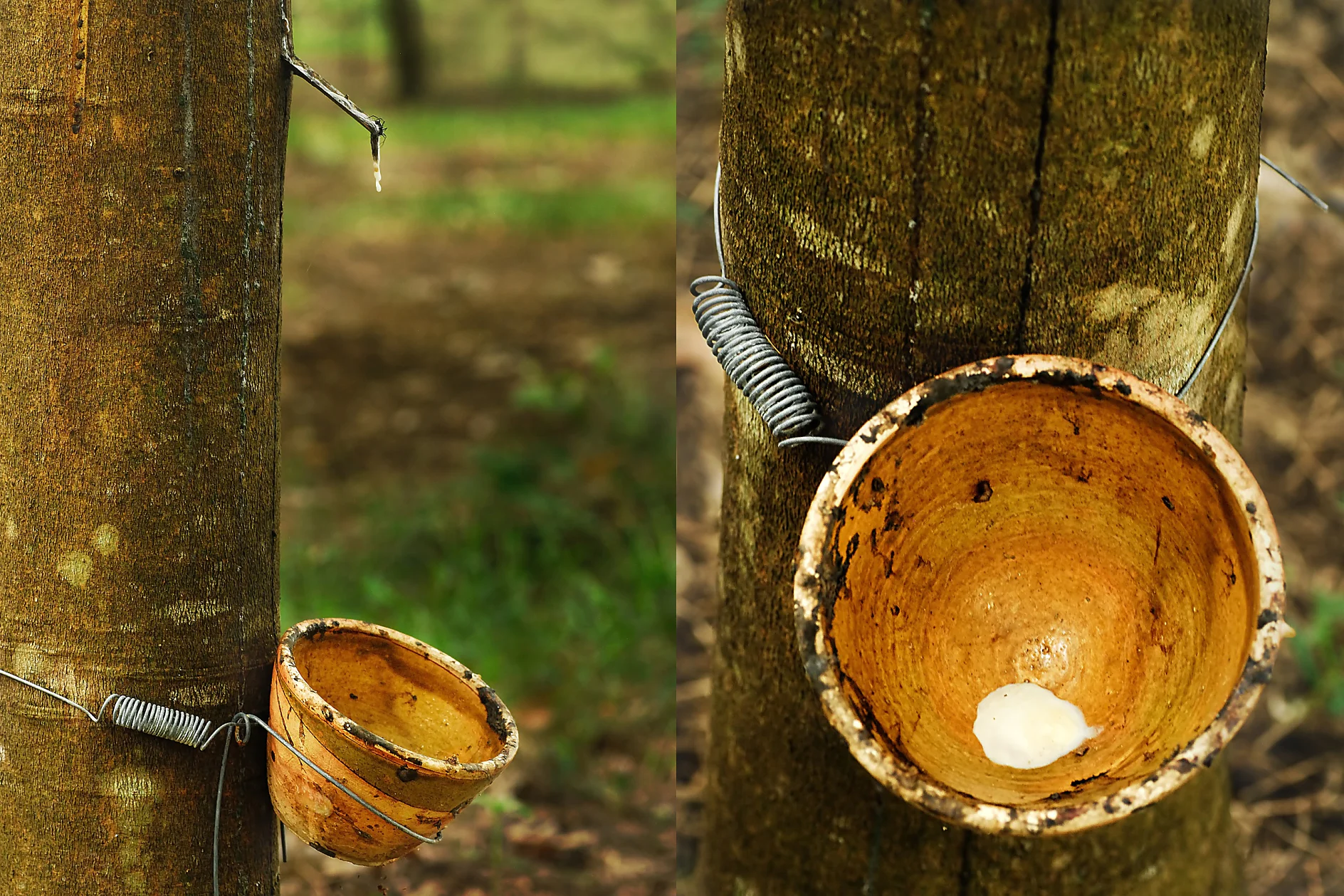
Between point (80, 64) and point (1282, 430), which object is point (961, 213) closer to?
point (80, 64)

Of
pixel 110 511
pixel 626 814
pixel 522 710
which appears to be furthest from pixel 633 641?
pixel 110 511

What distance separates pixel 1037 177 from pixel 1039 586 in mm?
637

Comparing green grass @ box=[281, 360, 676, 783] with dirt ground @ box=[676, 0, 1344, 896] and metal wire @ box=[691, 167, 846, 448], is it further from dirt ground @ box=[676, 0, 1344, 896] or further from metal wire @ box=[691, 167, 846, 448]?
metal wire @ box=[691, 167, 846, 448]

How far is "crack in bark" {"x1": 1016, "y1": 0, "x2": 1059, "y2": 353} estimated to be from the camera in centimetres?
147

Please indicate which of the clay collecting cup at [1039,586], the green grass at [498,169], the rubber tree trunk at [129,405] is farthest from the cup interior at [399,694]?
the green grass at [498,169]

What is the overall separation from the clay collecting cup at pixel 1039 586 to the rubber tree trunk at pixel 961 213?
13cm

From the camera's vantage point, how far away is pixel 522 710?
3500 millimetres

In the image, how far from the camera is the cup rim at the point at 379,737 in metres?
1.52

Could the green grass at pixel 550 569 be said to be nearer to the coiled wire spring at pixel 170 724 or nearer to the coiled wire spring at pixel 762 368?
the coiled wire spring at pixel 170 724

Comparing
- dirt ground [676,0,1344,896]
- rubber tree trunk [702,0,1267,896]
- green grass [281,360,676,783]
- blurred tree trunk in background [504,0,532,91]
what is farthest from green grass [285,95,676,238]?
rubber tree trunk [702,0,1267,896]

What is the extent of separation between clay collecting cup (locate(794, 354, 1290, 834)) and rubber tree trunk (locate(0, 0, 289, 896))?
2.61 feet

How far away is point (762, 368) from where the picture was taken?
5.52 feet

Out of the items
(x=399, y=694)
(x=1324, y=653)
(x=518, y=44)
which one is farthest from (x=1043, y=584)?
(x=518, y=44)

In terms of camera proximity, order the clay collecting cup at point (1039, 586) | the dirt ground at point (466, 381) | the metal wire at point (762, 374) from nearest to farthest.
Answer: the clay collecting cup at point (1039, 586) < the metal wire at point (762, 374) < the dirt ground at point (466, 381)
